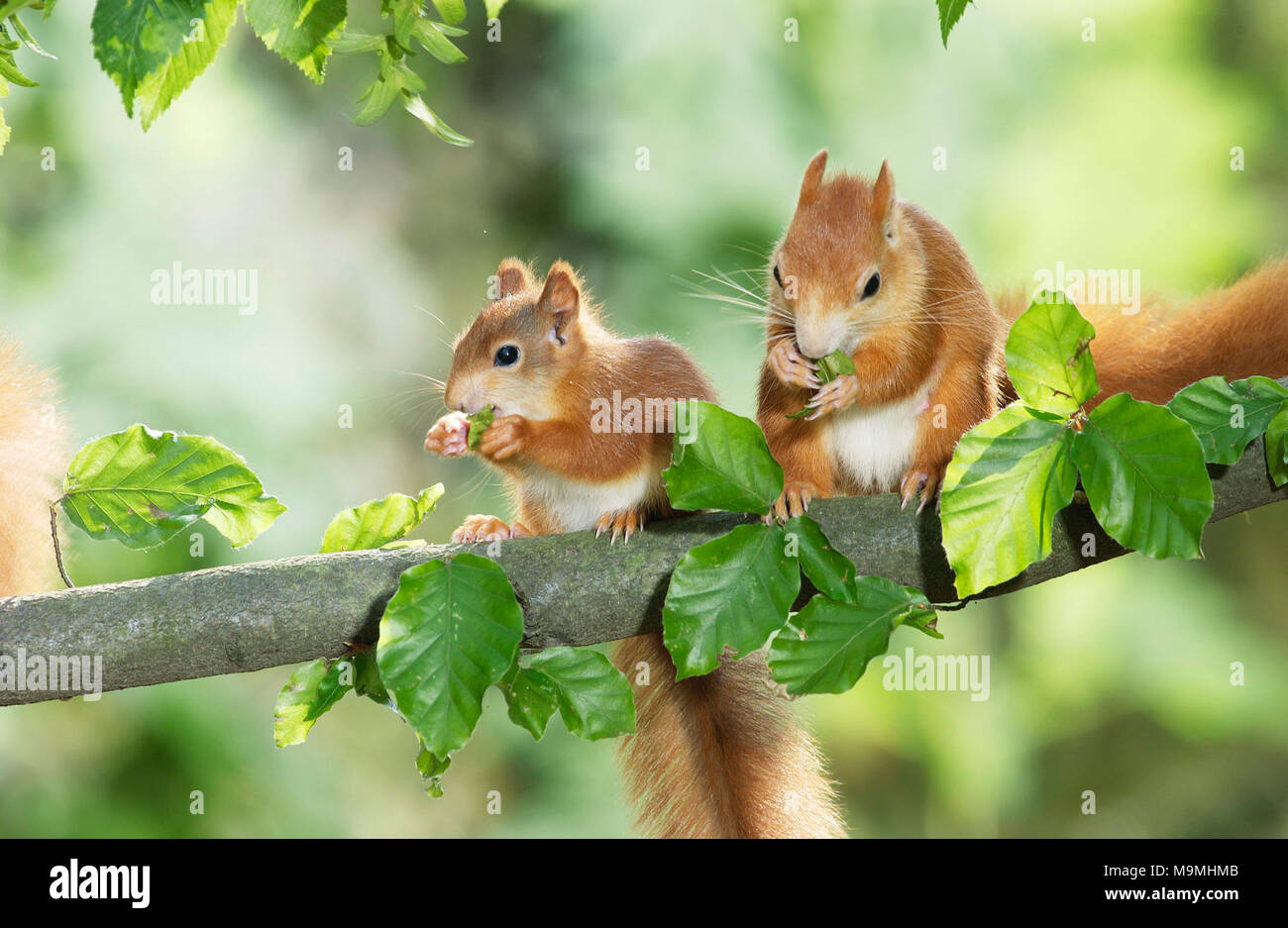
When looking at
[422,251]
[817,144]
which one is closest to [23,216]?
[422,251]

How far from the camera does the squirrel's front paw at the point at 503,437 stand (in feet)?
4.67

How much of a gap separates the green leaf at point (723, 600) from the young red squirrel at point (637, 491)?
0.45m

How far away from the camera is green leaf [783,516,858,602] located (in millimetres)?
946

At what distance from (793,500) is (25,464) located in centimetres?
113

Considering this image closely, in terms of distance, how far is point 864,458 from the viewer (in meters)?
1.45

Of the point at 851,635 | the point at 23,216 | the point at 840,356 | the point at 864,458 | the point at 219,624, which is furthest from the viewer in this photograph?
the point at 23,216

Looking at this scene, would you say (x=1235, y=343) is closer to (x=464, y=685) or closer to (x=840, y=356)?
(x=840, y=356)

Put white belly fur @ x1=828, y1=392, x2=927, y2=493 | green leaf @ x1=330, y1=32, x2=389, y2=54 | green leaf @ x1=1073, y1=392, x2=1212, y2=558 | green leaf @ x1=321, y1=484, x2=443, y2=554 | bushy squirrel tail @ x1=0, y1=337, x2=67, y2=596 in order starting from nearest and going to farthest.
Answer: green leaf @ x1=1073, y1=392, x2=1212, y2=558, green leaf @ x1=330, y1=32, x2=389, y2=54, green leaf @ x1=321, y1=484, x2=443, y2=554, white belly fur @ x1=828, y1=392, x2=927, y2=493, bushy squirrel tail @ x1=0, y1=337, x2=67, y2=596

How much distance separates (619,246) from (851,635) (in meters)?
2.54

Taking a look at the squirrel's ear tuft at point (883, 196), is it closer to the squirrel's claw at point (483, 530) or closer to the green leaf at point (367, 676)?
the squirrel's claw at point (483, 530)

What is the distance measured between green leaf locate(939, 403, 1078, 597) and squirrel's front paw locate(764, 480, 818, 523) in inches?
6.2

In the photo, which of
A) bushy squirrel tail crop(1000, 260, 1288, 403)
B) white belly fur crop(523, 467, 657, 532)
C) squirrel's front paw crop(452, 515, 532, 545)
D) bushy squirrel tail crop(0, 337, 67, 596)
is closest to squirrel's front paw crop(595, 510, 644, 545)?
white belly fur crop(523, 467, 657, 532)

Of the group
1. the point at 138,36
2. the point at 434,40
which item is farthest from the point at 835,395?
the point at 138,36

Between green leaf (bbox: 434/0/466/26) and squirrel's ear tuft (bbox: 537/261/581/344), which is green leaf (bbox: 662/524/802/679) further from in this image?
squirrel's ear tuft (bbox: 537/261/581/344)
